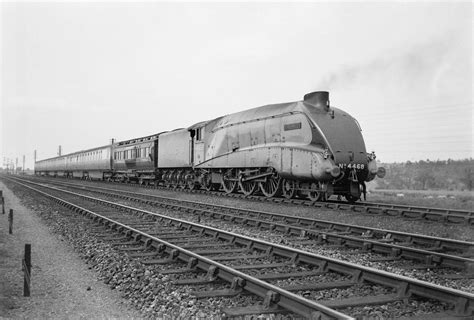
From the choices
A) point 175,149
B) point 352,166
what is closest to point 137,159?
point 175,149

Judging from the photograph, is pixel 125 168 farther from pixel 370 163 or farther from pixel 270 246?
pixel 270 246

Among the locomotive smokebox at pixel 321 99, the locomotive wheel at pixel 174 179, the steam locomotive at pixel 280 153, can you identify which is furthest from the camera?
the locomotive wheel at pixel 174 179

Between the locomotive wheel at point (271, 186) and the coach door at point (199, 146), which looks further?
the coach door at point (199, 146)

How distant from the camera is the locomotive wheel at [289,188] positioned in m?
15.0

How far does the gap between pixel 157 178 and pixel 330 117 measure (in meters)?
16.5

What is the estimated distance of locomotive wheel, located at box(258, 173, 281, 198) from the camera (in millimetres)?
15492

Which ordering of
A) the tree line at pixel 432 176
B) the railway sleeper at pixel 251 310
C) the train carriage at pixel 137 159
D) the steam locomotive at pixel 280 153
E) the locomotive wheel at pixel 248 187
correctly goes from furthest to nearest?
the tree line at pixel 432 176, the train carriage at pixel 137 159, the locomotive wheel at pixel 248 187, the steam locomotive at pixel 280 153, the railway sleeper at pixel 251 310

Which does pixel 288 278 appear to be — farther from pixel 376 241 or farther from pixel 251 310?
pixel 376 241

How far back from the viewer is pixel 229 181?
18797 mm

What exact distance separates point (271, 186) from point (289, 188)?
3.83ft

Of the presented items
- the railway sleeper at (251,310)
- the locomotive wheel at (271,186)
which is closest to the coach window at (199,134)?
the locomotive wheel at (271,186)

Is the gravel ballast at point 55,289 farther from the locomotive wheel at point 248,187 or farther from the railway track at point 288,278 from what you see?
the locomotive wheel at point 248,187

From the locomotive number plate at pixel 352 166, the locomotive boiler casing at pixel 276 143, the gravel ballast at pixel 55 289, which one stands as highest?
the locomotive boiler casing at pixel 276 143

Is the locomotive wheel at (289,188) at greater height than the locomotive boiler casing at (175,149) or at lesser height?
lesser
